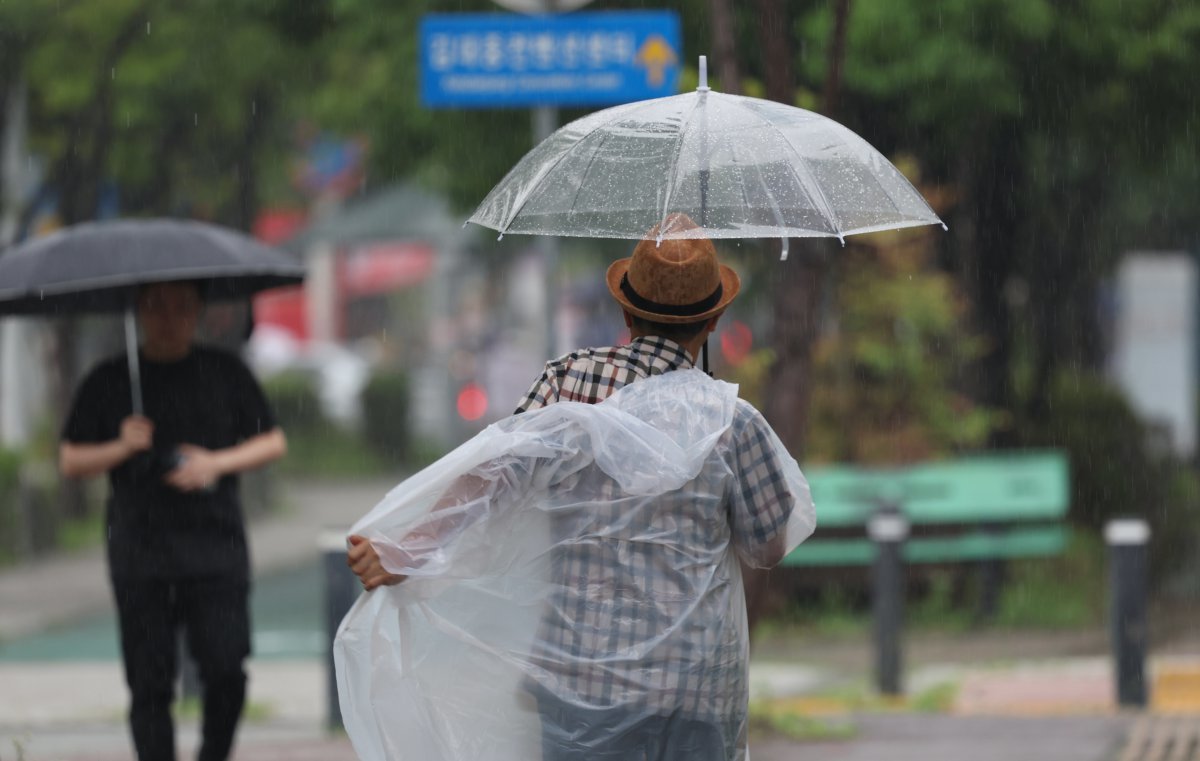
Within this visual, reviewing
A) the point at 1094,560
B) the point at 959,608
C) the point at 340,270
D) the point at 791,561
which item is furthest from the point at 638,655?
the point at 340,270

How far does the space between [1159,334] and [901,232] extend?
649cm

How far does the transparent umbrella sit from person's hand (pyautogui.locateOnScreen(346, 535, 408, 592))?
93cm

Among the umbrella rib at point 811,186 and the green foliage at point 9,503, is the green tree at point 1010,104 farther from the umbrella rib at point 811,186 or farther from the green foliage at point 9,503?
the umbrella rib at point 811,186

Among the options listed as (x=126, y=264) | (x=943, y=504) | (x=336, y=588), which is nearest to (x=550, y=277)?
(x=336, y=588)

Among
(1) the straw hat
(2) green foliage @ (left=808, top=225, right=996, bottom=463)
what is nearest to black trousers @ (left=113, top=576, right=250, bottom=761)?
(1) the straw hat

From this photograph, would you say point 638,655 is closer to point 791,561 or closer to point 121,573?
point 121,573

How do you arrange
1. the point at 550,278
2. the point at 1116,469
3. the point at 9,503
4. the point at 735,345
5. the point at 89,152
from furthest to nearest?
1. the point at 89,152
2. the point at 9,503
3. the point at 1116,469
4. the point at 735,345
5. the point at 550,278

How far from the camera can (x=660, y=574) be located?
147 inches

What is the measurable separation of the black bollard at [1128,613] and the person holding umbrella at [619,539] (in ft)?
17.1

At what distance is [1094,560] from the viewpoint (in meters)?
13.4

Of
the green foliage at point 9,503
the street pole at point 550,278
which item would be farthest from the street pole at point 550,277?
the green foliage at point 9,503

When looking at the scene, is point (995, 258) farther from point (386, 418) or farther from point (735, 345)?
point (386, 418)

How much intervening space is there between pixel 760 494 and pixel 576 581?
409 mm

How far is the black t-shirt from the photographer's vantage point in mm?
5770
